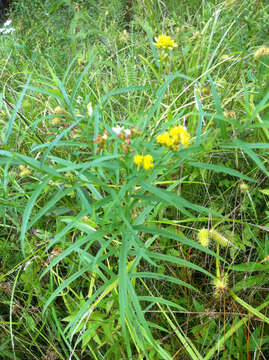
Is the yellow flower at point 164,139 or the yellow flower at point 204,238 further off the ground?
the yellow flower at point 164,139

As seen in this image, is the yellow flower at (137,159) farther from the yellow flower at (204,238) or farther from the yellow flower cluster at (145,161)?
the yellow flower at (204,238)

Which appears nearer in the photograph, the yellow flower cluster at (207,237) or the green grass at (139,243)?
the green grass at (139,243)

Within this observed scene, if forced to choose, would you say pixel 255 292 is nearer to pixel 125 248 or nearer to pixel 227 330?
pixel 227 330

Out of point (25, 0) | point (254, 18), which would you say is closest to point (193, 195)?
point (254, 18)

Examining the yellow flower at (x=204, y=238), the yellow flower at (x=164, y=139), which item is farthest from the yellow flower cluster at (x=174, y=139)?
the yellow flower at (x=204, y=238)

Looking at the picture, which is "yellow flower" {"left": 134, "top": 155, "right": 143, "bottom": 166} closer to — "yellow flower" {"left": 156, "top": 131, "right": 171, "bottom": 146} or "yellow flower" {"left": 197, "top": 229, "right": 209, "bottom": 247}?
"yellow flower" {"left": 156, "top": 131, "right": 171, "bottom": 146}

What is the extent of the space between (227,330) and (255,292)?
0.45 ft

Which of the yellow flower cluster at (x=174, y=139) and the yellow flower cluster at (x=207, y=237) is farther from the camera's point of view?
the yellow flower cluster at (x=207, y=237)

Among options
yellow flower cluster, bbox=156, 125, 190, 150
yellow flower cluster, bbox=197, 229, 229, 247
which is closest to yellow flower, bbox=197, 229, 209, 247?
yellow flower cluster, bbox=197, 229, 229, 247

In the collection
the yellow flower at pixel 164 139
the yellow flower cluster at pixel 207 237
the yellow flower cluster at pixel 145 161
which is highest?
the yellow flower at pixel 164 139

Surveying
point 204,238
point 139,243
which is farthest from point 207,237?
point 139,243

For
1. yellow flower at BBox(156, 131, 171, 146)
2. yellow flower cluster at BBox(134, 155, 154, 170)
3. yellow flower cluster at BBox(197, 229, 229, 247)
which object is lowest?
yellow flower cluster at BBox(197, 229, 229, 247)

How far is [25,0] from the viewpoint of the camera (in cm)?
339

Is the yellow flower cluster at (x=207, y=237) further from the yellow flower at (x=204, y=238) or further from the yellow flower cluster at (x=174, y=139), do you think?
the yellow flower cluster at (x=174, y=139)
